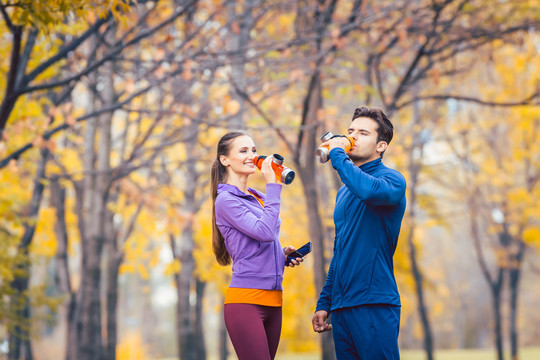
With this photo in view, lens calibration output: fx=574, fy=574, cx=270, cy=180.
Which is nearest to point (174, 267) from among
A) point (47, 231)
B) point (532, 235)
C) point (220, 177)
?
point (47, 231)

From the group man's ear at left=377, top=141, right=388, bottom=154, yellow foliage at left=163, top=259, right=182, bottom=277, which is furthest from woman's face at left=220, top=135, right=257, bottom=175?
yellow foliage at left=163, top=259, right=182, bottom=277

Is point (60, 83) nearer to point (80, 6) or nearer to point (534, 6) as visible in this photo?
point (80, 6)

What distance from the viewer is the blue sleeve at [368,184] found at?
3035 millimetres

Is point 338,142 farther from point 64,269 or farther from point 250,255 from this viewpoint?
point 64,269

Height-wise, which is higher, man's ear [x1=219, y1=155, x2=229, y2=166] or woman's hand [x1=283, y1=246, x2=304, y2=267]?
man's ear [x1=219, y1=155, x2=229, y2=166]

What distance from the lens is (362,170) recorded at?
3.34 m

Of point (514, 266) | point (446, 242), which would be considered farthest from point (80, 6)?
point (446, 242)

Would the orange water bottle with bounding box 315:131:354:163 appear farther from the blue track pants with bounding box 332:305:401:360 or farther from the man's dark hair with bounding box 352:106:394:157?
the blue track pants with bounding box 332:305:401:360

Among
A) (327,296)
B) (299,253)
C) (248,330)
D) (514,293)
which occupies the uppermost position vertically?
(299,253)

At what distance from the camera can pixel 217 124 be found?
868 centimetres

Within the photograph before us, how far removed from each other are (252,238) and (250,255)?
4.0 inches

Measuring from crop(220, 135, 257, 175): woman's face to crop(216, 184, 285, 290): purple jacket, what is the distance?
0.52 ft

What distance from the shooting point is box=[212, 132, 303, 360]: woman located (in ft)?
10.6

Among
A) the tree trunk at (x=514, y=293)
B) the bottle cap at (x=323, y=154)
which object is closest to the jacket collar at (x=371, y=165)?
the bottle cap at (x=323, y=154)
